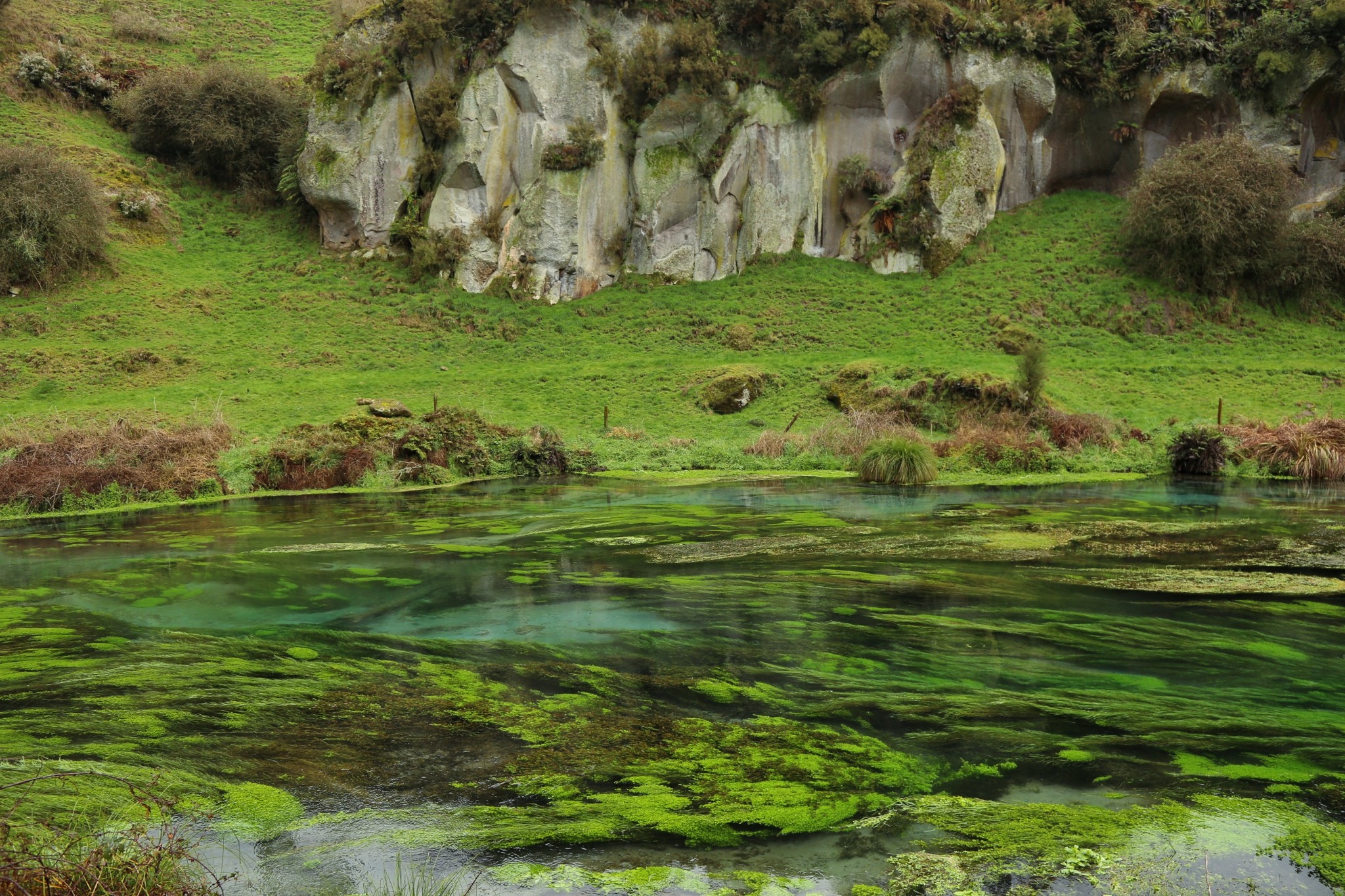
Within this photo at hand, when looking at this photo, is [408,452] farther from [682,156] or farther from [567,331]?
[682,156]

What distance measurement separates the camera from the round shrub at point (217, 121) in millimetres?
33750

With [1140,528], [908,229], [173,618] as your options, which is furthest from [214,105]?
[1140,528]

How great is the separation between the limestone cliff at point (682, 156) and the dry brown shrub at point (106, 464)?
15.9 meters

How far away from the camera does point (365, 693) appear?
18.6ft

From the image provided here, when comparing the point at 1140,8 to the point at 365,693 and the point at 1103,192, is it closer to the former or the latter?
the point at 1103,192

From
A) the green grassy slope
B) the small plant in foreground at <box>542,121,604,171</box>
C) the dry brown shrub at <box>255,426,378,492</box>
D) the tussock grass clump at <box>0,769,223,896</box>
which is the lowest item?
the dry brown shrub at <box>255,426,378,492</box>

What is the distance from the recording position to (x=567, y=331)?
29.8 m

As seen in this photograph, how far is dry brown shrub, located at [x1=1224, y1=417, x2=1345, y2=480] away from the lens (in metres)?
17.2

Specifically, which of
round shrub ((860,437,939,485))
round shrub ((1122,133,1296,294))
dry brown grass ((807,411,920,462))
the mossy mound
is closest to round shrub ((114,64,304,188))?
the mossy mound

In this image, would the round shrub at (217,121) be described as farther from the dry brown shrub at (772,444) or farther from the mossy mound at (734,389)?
the dry brown shrub at (772,444)

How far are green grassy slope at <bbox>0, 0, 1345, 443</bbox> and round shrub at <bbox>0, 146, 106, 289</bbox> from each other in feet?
2.69

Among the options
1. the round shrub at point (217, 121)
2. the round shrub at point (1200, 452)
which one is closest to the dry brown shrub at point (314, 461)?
the round shrub at point (1200, 452)

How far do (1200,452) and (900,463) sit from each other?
6.42 m

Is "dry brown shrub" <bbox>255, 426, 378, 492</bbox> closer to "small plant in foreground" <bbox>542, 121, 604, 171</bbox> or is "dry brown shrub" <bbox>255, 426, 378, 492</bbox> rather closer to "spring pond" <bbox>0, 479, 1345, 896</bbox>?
"spring pond" <bbox>0, 479, 1345, 896</bbox>
